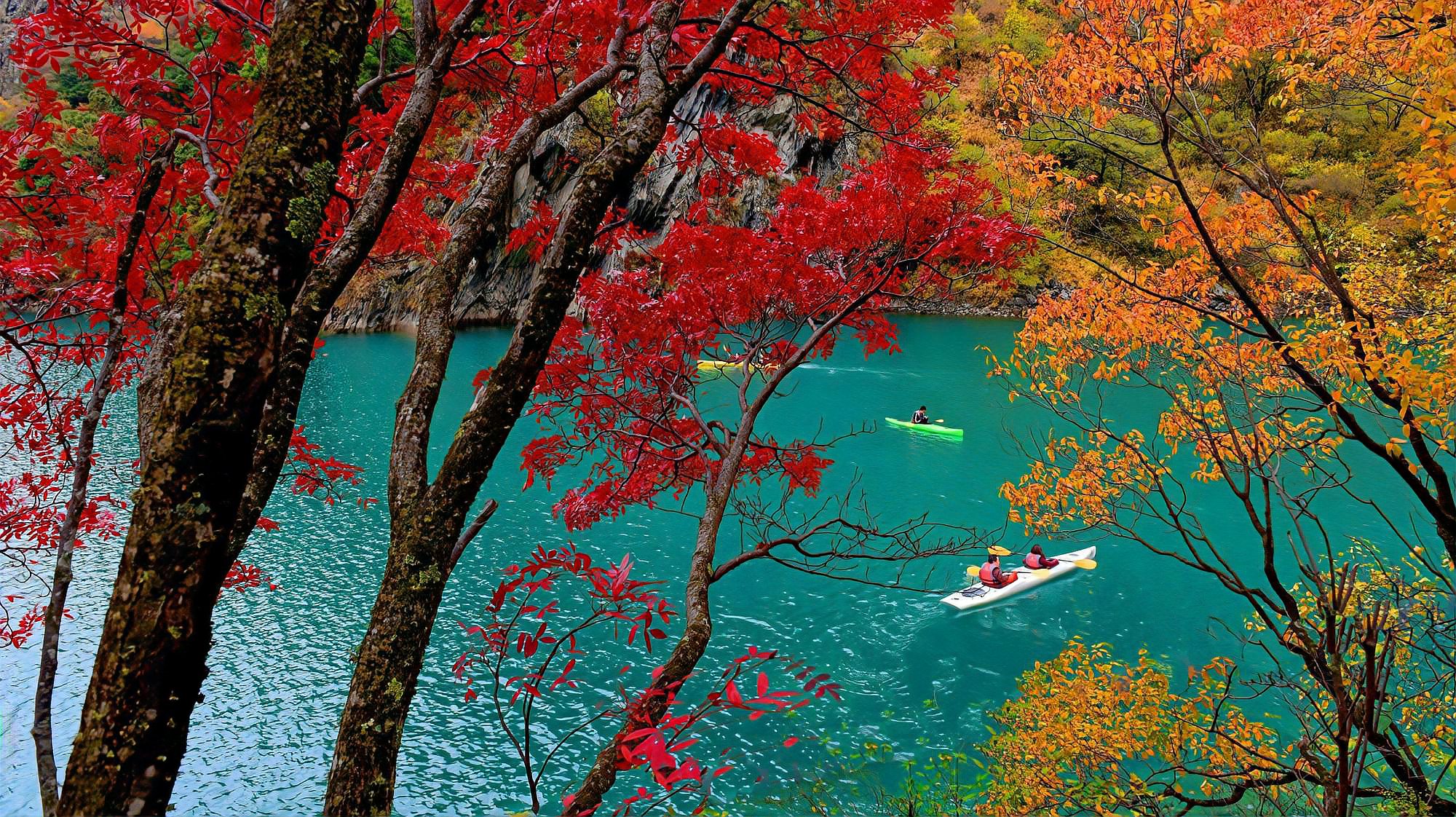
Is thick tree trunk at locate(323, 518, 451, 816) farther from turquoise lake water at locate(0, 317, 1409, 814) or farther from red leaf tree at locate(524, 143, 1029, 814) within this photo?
turquoise lake water at locate(0, 317, 1409, 814)

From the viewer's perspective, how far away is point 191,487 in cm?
141

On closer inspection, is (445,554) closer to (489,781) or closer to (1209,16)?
(1209,16)

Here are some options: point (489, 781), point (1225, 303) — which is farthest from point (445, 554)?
point (489, 781)

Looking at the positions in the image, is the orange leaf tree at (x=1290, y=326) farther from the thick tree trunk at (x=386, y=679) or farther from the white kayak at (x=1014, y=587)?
the white kayak at (x=1014, y=587)

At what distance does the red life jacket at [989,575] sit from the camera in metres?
10.6

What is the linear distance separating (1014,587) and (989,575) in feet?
1.47

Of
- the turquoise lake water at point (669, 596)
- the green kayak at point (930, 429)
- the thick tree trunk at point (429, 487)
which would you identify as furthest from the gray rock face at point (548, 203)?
the thick tree trunk at point (429, 487)

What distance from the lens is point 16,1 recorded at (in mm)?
57000

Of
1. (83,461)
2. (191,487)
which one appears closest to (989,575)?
(83,461)

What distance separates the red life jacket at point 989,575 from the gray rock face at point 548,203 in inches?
902

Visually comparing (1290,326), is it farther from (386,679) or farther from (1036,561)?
(1036,561)

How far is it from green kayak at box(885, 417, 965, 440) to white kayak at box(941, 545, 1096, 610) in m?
6.08

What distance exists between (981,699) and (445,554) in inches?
299

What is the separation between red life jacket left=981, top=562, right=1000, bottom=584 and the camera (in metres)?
10.6
